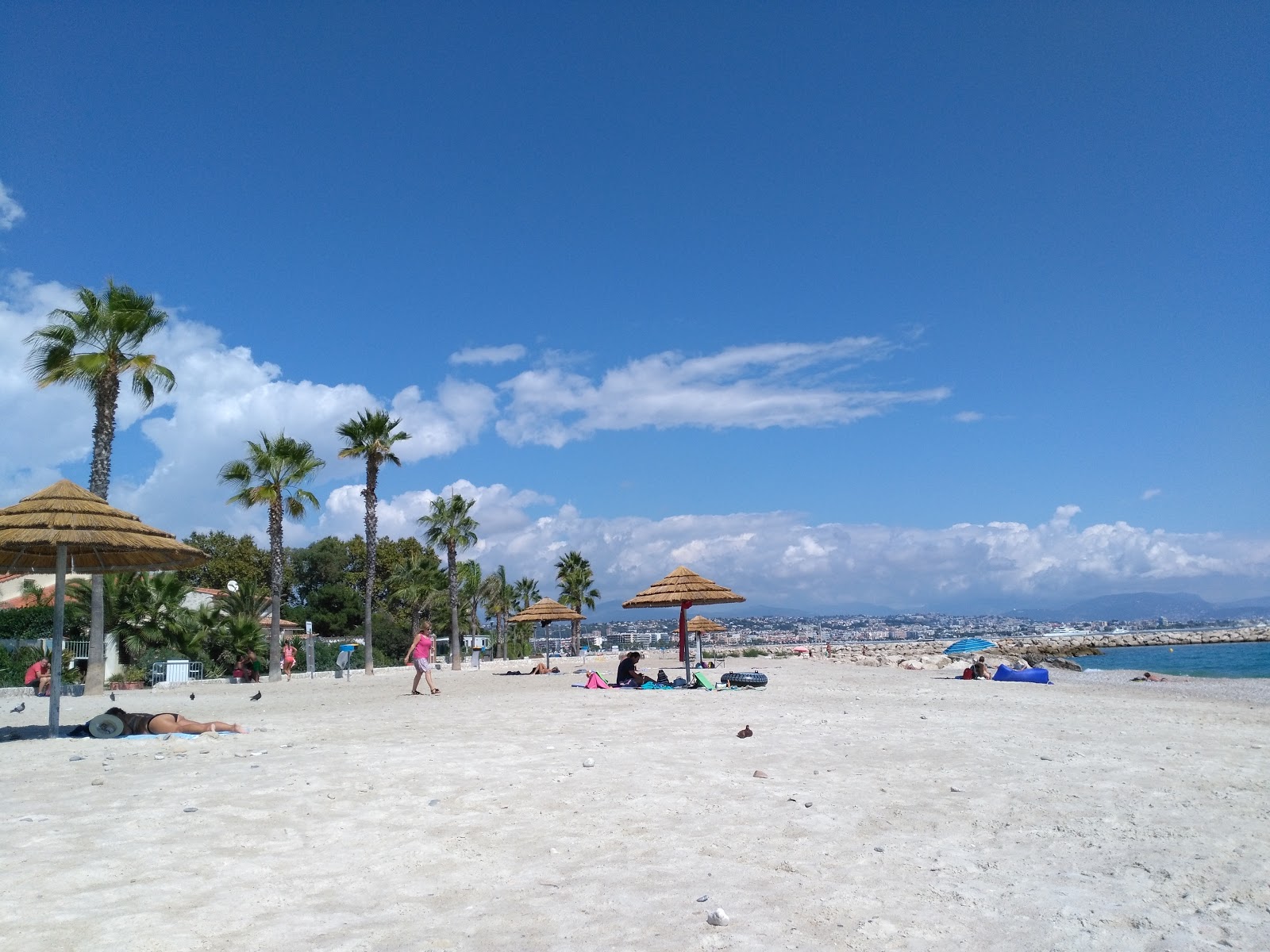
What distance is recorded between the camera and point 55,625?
410 inches

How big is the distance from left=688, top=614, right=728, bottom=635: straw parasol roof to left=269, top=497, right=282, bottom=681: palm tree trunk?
16164mm

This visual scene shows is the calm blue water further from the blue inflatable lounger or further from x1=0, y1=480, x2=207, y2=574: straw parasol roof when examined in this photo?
x1=0, y1=480, x2=207, y2=574: straw parasol roof

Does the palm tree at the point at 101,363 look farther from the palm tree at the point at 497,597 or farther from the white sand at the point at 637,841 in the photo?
the palm tree at the point at 497,597

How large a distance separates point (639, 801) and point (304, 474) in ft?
82.9

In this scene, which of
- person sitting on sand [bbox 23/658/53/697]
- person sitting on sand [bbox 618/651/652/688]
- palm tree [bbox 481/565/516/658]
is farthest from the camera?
palm tree [bbox 481/565/516/658]

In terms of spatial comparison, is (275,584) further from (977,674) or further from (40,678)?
(977,674)

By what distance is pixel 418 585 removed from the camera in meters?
49.2

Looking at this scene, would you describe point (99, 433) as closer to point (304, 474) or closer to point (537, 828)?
point (304, 474)

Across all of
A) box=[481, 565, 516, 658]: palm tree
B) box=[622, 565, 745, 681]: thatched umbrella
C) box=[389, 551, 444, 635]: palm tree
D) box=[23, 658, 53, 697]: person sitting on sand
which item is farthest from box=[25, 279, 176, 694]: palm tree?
box=[481, 565, 516, 658]: palm tree

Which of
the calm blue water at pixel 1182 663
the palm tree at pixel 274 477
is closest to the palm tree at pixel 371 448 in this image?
the palm tree at pixel 274 477

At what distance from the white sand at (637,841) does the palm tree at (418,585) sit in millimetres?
Answer: 38175

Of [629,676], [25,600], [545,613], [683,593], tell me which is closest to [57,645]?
[629,676]

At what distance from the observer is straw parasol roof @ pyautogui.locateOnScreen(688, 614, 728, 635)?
36.6 metres

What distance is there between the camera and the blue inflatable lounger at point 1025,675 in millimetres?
23453
